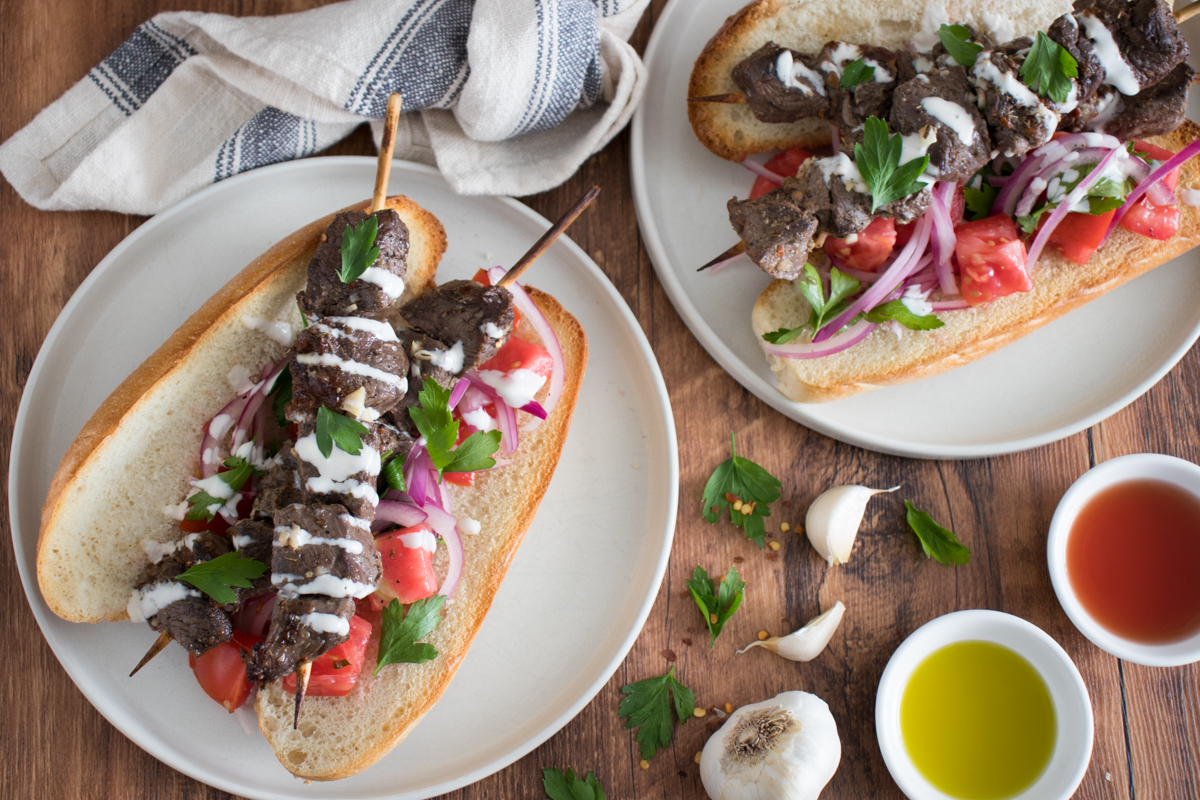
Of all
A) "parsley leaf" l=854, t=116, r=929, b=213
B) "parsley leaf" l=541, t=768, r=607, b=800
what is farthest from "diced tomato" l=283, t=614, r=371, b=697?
"parsley leaf" l=854, t=116, r=929, b=213

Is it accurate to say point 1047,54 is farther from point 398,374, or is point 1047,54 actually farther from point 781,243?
point 398,374

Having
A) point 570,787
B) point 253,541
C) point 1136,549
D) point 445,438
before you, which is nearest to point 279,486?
point 253,541

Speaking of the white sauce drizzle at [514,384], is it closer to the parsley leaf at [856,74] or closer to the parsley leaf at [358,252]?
the parsley leaf at [358,252]

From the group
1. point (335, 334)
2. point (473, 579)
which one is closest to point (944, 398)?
point (473, 579)

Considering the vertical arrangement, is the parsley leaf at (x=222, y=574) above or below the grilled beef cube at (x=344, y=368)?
below

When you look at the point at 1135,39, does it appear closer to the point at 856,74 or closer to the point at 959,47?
the point at 959,47

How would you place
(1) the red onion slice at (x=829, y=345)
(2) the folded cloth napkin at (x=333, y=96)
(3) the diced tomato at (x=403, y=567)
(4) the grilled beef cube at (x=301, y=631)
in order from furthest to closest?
1. (1) the red onion slice at (x=829, y=345)
2. (2) the folded cloth napkin at (x=333, y=96)
3. (3) the diced tomato at (x=403, y=567)
4. (4) the grilled beef cube at (x=301, y=631)

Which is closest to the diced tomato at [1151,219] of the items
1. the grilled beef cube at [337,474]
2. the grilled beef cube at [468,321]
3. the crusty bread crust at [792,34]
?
the crusty bread crust at [792,34]
